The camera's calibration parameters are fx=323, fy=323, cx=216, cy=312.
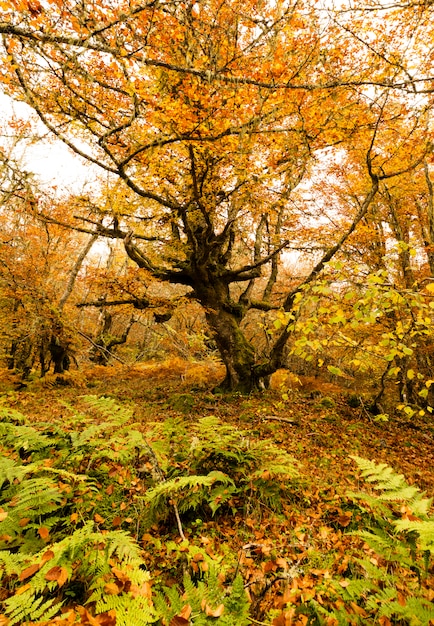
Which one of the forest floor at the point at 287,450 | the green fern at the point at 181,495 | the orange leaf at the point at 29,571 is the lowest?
the forest floor at the point at 287,450

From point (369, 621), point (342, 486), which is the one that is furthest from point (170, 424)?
point (369, 621)

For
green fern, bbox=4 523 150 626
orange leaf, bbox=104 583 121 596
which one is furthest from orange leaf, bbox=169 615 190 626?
orange leaf, bbox=104 583 121 596

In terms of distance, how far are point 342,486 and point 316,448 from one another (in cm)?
173

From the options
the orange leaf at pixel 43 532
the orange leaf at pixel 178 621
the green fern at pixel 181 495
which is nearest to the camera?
the orange leaf at pixel 178 621

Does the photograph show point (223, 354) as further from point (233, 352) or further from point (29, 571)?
point (29, 571)

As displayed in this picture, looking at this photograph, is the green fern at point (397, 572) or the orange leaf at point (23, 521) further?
the orange leaf at point (23, 521)

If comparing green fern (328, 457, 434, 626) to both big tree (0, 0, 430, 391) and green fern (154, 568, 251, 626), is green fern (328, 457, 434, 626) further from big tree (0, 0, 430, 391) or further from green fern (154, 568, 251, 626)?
big tree (0, 0, 430, 391)

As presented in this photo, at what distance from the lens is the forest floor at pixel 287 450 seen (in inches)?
98.6

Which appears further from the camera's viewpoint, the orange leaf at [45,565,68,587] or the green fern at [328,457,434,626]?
the orange leaf at [45,565,68,587]

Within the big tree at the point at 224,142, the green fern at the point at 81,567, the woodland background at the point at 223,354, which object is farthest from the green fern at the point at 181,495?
the big tree at the point at 224,142

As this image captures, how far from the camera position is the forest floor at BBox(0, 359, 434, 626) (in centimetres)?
250

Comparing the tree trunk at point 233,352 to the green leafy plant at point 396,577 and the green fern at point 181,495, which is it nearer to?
the green fern at point 181,495

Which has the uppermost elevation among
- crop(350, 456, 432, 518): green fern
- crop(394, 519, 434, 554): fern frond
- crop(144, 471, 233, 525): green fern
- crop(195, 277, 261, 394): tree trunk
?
crop(195, 277, 261, 394): tree trunk

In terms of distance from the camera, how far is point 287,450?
218 inches
